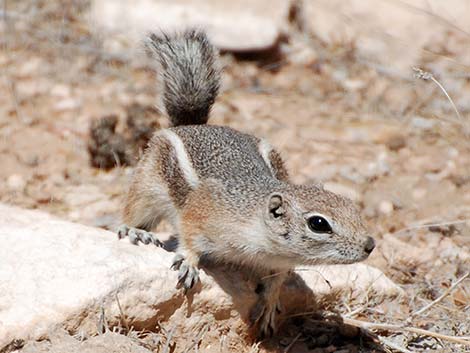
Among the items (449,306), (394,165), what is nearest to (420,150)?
(394,165)

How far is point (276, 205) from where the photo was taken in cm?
374

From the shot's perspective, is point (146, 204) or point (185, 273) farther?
point (146, 204)

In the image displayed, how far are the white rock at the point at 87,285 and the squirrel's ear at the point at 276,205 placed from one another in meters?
0.46

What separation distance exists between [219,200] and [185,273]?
0.47 meters

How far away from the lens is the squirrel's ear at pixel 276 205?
12.2 ft

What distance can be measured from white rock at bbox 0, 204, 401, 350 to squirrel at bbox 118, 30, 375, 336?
4.7 inches

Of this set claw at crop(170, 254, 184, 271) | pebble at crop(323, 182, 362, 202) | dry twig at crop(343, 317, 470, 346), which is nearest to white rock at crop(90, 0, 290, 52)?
pebble at crop(323, 182, 362, 202)

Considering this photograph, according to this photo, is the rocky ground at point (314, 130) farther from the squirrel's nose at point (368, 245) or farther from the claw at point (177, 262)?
the squirrel's nose at point (368, 245)

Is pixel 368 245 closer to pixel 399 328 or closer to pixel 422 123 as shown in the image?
pixel 399 328

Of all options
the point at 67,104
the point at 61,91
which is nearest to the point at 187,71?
the point at 67,104

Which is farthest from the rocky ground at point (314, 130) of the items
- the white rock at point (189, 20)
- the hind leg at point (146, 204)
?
the hind leg at point (146, 204)

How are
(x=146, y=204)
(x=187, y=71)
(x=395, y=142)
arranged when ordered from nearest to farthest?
1. (x=146, y=204)
2. (x=187, y=71)
3. (x=395, y=142)

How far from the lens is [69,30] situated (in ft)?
23.6

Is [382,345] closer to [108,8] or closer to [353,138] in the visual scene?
[353,138]
